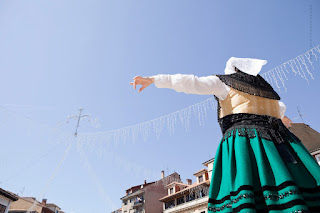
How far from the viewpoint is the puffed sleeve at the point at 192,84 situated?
2.46 meters

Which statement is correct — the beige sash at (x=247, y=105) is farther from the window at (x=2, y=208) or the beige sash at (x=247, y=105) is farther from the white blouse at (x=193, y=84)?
the window at (x=2, y=208)

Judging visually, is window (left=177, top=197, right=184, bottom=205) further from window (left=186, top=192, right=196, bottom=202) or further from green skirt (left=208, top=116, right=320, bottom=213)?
green skirt (left=208, top=116, right=320, bottom=213)

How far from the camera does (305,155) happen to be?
2.06m

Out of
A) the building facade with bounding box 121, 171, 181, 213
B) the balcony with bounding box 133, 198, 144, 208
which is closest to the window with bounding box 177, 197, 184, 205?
the building facade with bounding box 121, 171, 181, 213

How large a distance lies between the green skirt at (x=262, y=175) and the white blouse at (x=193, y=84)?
465 mm

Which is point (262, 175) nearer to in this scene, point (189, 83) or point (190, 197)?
point (189, 83)

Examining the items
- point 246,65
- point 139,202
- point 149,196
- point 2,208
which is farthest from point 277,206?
point 139,202

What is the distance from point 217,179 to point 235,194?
0.32 meters

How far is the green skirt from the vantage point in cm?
168

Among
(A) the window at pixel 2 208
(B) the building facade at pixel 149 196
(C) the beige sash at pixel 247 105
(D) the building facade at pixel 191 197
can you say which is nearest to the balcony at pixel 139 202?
(B) the building facade at pixel 149 196

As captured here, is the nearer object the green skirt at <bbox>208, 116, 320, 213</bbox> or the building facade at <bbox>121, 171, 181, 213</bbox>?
the green skirt at <bbox>208, 116, 320, 213</bbox>

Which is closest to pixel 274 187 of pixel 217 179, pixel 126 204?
pixel 217 179

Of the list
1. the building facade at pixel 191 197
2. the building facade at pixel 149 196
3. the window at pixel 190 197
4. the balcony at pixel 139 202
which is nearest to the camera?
the building facade at pixel 191 197

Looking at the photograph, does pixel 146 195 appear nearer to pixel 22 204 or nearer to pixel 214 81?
pixel 22 204
